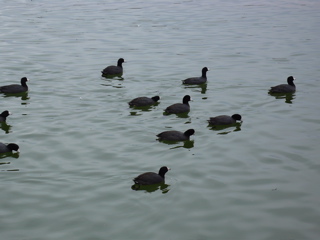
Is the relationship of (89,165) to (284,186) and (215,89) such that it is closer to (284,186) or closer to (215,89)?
(284,186)

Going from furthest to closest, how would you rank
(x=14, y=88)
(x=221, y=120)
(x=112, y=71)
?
(x=112, y=71)
(x=14, y=88)
(x=221, y=120)

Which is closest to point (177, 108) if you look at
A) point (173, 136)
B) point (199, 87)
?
point (173, 136)

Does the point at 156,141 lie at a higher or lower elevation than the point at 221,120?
lower

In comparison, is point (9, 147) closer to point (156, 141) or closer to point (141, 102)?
point (156, 141)

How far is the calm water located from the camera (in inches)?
610

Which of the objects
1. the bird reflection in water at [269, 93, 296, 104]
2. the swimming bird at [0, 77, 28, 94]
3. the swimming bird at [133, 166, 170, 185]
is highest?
the swimming bird at [0, 77, 28, 94]

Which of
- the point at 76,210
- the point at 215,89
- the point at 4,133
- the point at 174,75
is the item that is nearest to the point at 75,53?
the point at 174,75

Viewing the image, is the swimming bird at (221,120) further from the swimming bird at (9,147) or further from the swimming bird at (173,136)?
the swimming bird at (9,147)

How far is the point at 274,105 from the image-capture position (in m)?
25.6

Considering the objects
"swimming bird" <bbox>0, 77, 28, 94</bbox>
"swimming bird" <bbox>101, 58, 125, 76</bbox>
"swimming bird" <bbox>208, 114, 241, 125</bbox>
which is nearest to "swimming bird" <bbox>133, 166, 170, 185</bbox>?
"swimming bird" <bbox>208, 114, 241, 125</bbox>

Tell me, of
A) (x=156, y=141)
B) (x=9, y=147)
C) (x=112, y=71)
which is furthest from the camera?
(x=112, y=71)

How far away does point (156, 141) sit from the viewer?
68.7 feet

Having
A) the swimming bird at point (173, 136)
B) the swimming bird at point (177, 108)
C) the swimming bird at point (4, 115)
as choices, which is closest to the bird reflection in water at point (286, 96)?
the swimming bird at point (177, 108)

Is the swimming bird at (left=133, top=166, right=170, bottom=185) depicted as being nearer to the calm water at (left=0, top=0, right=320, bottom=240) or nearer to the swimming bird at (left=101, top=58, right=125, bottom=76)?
the calm water at (left=0, top=0, right=320, bottom=240)
